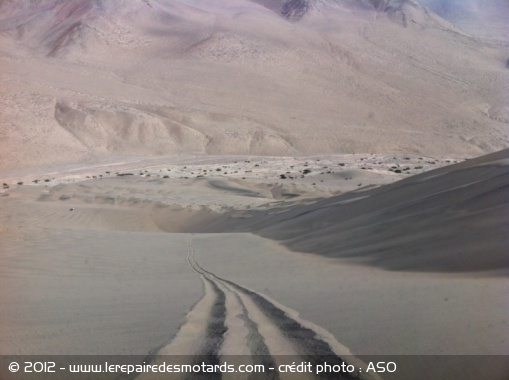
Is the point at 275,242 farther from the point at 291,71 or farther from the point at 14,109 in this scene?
the point at 291,71

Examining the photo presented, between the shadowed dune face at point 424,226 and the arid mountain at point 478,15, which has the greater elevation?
the arid mountain at point 478,15

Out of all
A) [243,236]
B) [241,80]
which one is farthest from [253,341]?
[241,80]

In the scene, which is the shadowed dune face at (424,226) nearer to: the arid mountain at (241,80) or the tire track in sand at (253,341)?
the tire track in sand at (253,341)

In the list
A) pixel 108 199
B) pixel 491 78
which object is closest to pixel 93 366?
pixel 108 199

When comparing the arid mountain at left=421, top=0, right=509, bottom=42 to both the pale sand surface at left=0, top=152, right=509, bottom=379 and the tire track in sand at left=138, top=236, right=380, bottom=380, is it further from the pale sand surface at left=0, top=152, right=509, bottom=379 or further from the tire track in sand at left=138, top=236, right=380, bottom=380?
the tire track in sand at left=138, top=236, right=380, bottom=380

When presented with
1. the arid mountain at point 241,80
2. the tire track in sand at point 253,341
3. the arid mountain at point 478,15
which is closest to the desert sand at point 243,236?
the tire track in sand at point 253,341
